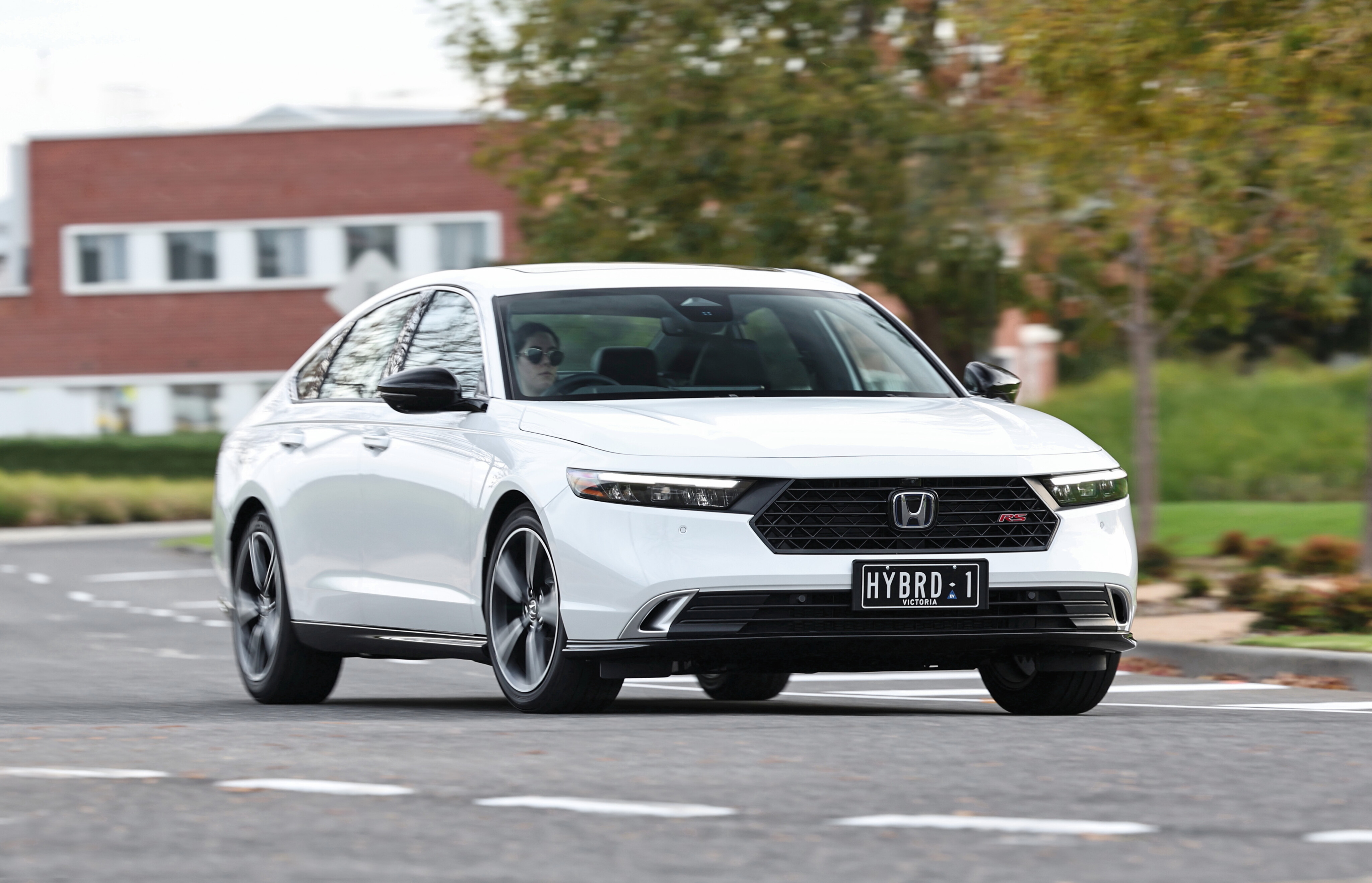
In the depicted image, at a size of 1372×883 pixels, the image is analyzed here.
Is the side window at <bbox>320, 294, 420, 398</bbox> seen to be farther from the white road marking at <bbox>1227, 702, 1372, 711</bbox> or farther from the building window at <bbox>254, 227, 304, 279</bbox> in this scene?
the building window at <bbox>254, 227, 304, 279</bbox>

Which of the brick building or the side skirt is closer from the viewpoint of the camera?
the side skirt

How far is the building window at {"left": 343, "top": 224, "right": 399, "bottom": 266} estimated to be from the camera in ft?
162

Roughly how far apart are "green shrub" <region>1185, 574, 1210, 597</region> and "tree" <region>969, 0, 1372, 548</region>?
228 centimetres

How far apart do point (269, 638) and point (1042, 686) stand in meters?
3.38

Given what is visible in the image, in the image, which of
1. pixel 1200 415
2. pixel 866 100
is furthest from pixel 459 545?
pixel 1200 415

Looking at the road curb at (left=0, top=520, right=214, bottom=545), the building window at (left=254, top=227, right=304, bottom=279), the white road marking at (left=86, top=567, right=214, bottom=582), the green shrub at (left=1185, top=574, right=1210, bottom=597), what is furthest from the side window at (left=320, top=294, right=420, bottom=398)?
the building window at (left=254, top=227, right=304, bottom=279)

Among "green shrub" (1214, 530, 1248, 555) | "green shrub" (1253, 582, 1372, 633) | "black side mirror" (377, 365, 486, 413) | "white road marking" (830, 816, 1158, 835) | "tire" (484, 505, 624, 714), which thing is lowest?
"green shrub" (1214, 530, 1248, 555)

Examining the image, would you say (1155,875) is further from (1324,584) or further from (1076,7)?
(1324,584)

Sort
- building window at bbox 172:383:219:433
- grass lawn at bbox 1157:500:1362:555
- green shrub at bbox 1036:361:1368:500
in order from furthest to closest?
building window at bbox 172:383:219:433 → green shrub at bbox 1036:361:1368:500 → grass lawn at bbox 1157:500:1362:555

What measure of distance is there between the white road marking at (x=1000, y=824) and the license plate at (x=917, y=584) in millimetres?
2106

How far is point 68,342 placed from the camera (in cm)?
5094

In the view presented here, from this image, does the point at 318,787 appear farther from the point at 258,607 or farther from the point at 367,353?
the point at 258,607

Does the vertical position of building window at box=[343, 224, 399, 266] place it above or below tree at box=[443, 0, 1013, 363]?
below

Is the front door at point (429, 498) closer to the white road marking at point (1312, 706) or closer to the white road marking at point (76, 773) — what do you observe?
the white road marking at point (76, 773)
